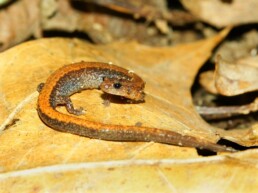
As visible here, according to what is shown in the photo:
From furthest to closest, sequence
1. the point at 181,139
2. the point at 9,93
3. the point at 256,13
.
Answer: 1. the point at 256,13
2. the point at 9,93
3. the point at 181,139

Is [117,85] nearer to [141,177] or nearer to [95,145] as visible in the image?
[95,145]

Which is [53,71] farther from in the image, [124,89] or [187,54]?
[187,54]

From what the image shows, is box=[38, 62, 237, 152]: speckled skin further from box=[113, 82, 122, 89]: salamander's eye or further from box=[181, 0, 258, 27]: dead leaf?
box=[181, 0, 258, 27]: dead leaf

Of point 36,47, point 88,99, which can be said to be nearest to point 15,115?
point 88,99

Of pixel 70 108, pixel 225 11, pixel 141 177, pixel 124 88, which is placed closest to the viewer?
pixel 141 177

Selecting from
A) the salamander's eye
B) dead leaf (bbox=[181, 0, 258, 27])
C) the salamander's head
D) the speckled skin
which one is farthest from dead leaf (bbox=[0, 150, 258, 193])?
dead leaf (bbox=[181, 0, 258, 27])

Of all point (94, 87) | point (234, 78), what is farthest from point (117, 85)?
point (234, 78)
